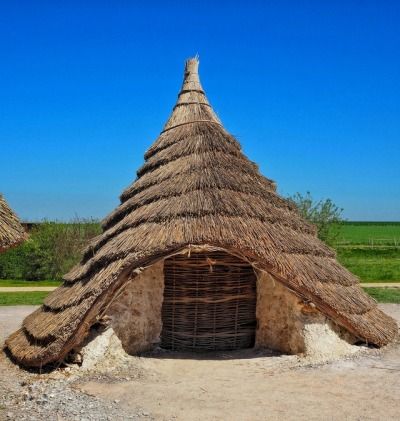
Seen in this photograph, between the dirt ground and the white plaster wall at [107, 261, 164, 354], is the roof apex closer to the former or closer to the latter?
the white plaster wall at [107, 261, 164, 354]

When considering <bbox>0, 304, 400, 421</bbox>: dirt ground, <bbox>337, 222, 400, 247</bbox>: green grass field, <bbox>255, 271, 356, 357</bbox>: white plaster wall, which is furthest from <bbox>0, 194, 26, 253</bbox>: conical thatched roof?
<bbox>337, 222, 400, 247</bbox>: green grass field

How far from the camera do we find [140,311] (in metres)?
11.2

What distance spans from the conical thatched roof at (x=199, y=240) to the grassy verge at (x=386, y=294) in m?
7.17

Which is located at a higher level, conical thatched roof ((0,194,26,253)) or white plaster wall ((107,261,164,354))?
conical thatched roof ((0,194,26,253))

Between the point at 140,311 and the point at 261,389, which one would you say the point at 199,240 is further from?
the point at 261,389

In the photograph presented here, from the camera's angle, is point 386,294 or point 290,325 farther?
point 386,294

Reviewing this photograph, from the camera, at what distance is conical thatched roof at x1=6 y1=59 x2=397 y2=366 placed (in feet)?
33.5

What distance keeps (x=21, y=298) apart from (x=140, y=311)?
11779mm

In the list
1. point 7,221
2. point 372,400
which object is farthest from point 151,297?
point 372,400

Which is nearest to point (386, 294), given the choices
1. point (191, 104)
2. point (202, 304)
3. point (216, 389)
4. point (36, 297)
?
point (191, 104)

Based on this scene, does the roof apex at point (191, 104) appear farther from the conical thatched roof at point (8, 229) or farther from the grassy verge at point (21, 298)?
the grassy verge at point (21, 298)

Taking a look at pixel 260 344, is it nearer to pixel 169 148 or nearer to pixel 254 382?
pixel 254 382

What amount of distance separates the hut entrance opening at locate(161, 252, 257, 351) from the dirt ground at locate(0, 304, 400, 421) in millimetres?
475

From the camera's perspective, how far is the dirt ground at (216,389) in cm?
791
